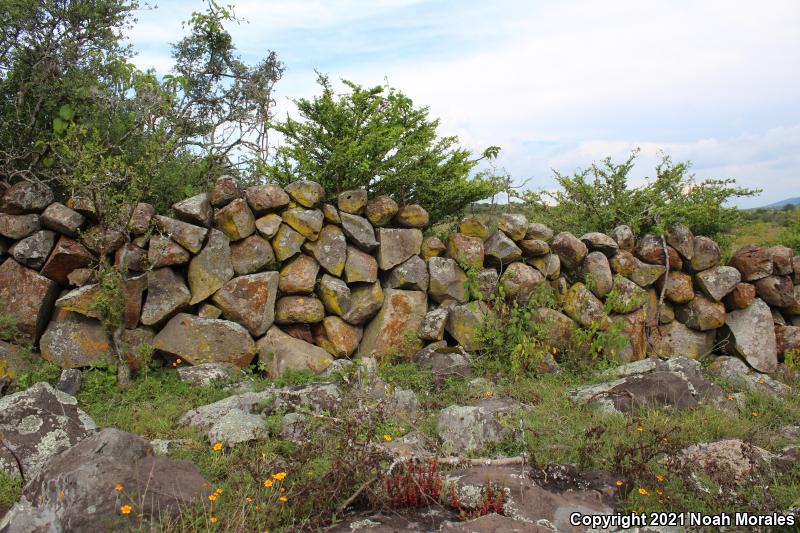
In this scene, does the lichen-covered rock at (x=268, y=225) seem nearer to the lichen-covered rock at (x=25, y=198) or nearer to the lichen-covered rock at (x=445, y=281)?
the lichen-covered rock at (x=445, y=281)

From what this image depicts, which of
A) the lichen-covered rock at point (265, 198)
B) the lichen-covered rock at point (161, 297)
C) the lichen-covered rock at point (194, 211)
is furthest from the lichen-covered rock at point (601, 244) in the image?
the lichen-covered rock at point (161, 297)

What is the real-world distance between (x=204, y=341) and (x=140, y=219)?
1.63m

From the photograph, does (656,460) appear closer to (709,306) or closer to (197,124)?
(709,306)

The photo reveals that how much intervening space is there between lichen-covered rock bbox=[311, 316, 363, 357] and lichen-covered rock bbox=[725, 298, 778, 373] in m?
5.68

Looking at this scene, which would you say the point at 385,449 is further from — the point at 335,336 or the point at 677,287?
the point at 677,287

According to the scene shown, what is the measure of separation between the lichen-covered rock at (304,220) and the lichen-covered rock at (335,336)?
115 centimetres

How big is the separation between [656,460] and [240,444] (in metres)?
3.34

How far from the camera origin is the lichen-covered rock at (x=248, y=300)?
6949 mm

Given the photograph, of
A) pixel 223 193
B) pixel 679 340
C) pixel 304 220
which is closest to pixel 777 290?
pixel 679 340

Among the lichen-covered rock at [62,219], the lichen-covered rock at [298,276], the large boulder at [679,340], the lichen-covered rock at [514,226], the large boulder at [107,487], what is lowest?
the large boulder at [679,340]

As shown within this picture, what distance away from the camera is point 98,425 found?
17.4 ft

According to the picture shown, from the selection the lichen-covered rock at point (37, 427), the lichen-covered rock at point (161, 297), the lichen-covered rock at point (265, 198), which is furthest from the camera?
the lichen-covered rock at point (265, 198)

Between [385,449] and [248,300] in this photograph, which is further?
[248,300]

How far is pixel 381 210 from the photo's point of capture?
770cm
